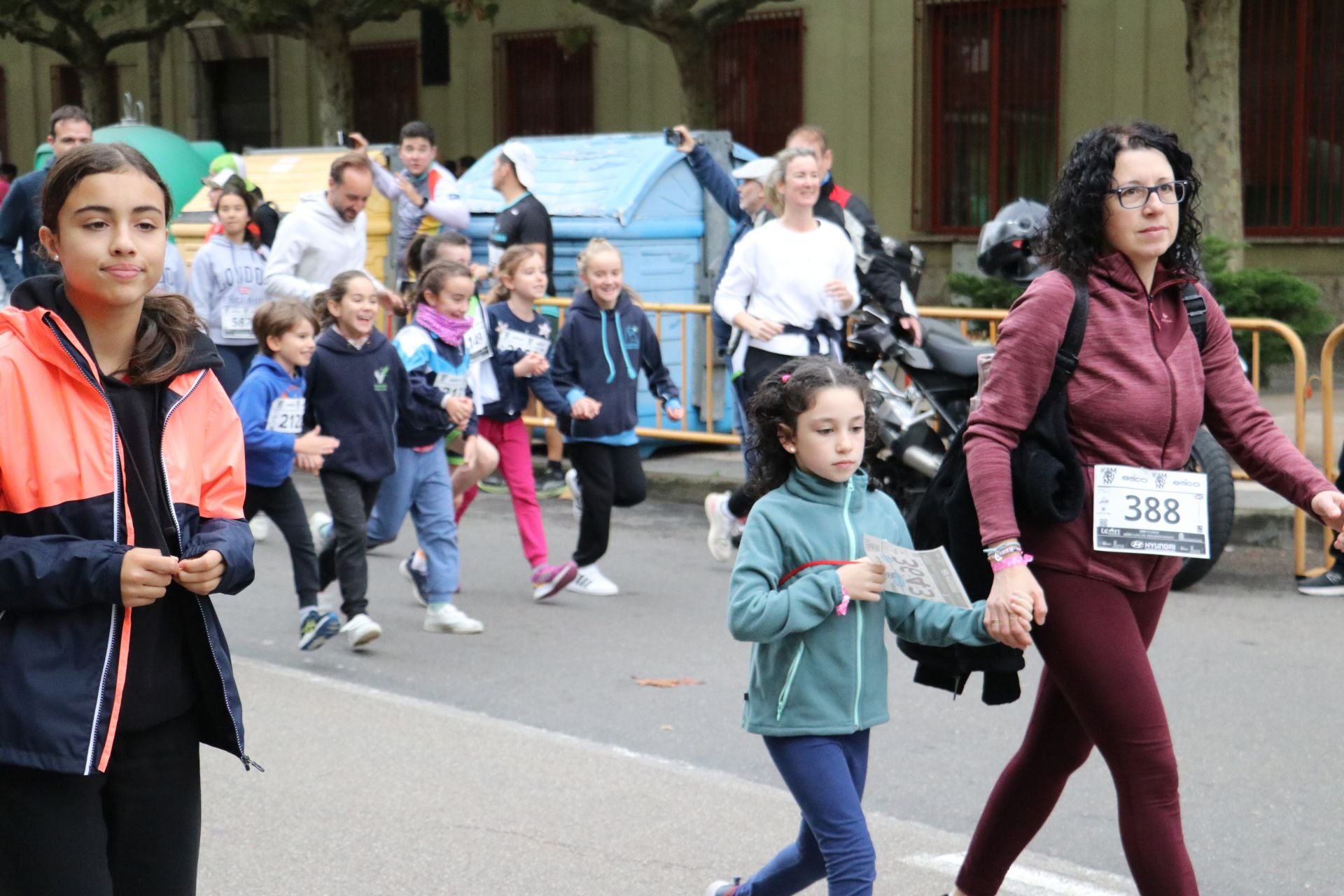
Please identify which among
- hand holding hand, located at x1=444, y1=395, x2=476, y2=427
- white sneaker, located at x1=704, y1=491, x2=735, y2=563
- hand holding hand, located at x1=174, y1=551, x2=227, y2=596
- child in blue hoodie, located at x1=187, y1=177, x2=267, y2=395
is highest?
child in blue hoodie, located at x1=187, y1=177, x2=267, y2=395

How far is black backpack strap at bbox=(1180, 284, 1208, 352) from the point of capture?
12.4 ft

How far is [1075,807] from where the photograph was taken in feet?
16.5

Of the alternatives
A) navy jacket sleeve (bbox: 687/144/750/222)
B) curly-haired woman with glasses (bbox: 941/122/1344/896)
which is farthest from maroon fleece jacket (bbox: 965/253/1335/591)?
navy jacket sleeve (bbox: 687/144/750/222)

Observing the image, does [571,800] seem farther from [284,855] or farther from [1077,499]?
[1077,499]

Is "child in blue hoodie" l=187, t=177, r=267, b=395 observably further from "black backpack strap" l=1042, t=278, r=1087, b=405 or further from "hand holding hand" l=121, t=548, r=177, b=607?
"hand holding hand" l=121, t=548, r=177, b=607

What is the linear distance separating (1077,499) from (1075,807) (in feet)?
5.56

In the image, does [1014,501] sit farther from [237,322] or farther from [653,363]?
[237,322]

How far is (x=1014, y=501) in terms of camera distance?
3.68m

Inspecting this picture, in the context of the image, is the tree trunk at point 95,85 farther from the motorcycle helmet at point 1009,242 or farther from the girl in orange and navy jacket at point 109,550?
the girl in orange and navy jacket at point 109,550

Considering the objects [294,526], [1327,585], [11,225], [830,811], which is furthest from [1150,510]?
[11,225]

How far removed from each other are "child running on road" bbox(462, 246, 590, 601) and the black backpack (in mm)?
4224

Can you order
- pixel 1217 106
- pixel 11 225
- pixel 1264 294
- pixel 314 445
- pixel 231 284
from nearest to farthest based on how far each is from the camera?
pixel 314 445
pixel 11 225
pixel 231 284
pixel 1264 294
pixel 1217 106

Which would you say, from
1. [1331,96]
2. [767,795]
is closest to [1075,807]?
[767,795]

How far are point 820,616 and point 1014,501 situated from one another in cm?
48
